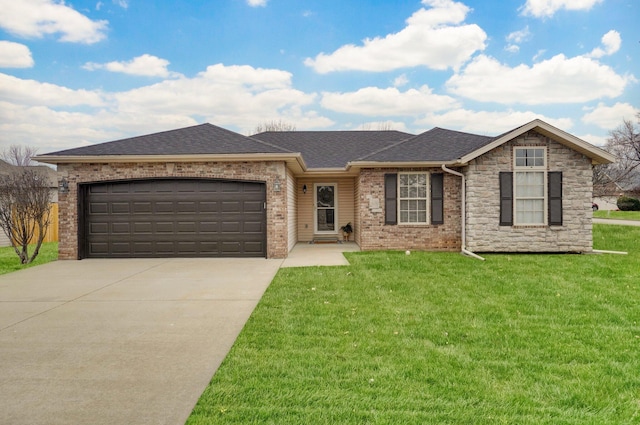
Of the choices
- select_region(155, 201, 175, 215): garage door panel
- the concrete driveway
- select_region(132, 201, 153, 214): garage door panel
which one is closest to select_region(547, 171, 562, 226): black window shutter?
the concrete driveway

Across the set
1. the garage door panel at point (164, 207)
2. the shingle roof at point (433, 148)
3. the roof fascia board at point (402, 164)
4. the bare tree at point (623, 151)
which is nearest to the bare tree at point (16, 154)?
the garage door panel at point (164, 207)

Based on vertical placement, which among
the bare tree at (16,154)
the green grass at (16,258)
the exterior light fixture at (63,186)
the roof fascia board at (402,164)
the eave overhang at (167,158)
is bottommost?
the green grass at (16,258)

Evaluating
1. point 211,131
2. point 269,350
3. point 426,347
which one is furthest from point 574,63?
point 269,350

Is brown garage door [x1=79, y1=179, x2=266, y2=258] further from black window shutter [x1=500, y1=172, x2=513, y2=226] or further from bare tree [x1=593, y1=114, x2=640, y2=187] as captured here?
bare tree [x1=593, y1=114, x2=640, y2=187]

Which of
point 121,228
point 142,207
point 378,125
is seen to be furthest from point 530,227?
point 378,125

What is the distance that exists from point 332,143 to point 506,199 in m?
8.18

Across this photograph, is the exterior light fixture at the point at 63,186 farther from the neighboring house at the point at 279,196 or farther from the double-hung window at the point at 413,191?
the double-hung window at the point at 413,191

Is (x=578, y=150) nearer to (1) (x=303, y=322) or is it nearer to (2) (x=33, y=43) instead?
(1) (x=303, y=322)

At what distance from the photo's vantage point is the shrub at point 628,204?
3412 centimetres

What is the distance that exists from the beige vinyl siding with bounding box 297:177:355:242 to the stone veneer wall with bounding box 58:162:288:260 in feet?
14.5

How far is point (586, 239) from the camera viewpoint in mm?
11445

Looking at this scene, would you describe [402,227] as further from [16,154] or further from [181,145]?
[16,154]

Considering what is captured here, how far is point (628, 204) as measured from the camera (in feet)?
112

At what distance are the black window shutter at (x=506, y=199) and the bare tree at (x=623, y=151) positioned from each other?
2504cm
